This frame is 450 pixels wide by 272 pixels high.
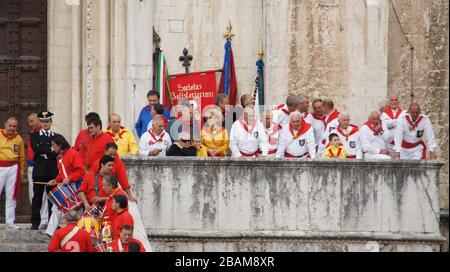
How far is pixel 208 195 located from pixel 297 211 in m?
1.45

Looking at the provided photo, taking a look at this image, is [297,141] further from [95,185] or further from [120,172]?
[95,185]

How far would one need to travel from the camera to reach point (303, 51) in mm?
33875

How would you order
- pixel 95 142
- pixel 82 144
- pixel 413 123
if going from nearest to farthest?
pixel 95 142
pixel 82 144
pixel 413 123

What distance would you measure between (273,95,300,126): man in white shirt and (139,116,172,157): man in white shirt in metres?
1.87

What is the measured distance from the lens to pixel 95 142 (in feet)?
97.9

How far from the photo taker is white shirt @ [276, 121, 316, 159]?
30.8 metres

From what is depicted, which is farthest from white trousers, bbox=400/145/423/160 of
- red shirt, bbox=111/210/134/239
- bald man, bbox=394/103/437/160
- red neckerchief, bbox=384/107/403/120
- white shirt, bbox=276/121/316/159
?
red shirt, bbox=111/210/134/239

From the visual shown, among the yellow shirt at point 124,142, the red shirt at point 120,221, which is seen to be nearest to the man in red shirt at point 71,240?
the red shirt at point 120,221

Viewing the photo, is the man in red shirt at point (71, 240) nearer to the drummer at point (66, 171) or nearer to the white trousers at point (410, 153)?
the drummer at point (66, 171)

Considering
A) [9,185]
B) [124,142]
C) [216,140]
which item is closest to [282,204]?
[216,140]

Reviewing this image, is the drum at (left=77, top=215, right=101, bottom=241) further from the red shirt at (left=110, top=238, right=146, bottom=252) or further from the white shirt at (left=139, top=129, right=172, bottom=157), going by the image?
the white shirt at (left=139, top=129, right=172, bottom=157)

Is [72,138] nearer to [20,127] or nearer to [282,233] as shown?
[20,127]

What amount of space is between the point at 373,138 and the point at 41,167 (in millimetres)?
5466

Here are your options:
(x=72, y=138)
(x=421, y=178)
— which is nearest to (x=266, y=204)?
(x=421, y=178)
